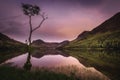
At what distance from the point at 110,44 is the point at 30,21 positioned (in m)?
154

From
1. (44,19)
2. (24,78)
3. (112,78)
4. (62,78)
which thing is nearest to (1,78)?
(24,78)

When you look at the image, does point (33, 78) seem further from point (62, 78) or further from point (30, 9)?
point (30, 9)

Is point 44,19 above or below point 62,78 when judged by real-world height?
above

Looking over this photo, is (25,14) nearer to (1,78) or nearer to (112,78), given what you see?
(112,78)

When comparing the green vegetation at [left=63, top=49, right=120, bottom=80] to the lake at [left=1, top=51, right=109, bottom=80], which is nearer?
the lake at [left=1, top=51, right=109, bottom=80]

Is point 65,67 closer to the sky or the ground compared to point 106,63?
closer to the ground

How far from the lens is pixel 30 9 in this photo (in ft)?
161

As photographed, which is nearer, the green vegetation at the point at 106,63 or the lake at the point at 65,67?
the lake at the point at 65,67

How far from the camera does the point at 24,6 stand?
160 feet

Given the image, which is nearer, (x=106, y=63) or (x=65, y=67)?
(x=65, y=67)

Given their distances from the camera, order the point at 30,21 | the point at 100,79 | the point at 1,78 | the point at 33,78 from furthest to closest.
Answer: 1. the point at 30,21
2. the point at 100,79
3. the point at 33,78
4. the point at 1,78

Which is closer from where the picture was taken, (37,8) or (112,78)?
(112,78)

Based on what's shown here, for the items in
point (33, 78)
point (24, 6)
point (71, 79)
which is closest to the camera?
point (33, 78)

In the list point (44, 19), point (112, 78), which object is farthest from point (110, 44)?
point (112, 78)
